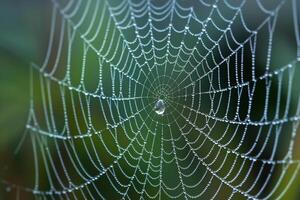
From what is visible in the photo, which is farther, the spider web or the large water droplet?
the large water droplet

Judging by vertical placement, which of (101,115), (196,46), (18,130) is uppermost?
(196,46)

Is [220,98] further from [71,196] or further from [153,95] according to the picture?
[71,196]

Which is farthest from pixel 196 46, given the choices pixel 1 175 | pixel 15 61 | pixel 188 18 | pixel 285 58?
pixel 1 175

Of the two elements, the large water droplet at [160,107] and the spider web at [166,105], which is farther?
the large water droplet at [160,107]
